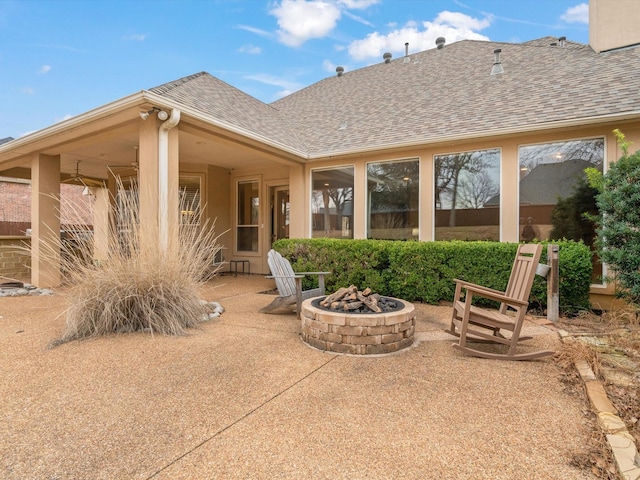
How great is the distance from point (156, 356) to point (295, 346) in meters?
1.24

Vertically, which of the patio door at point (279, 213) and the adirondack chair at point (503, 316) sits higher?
the patio door at point (279, 213)

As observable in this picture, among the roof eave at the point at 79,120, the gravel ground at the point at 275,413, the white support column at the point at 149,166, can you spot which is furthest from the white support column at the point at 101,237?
the roof eave at the point at 79,120

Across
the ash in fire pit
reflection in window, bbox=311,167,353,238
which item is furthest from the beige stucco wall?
the ash in fire pit

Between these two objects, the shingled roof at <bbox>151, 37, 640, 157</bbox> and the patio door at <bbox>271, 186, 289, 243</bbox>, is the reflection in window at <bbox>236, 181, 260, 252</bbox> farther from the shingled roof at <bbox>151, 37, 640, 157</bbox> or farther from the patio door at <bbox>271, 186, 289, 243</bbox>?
the shingled roof at <bbox>151, 37, 640, 157</bbox>

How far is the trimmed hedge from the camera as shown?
176 inches

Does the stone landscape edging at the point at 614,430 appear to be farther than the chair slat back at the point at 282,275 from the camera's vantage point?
No

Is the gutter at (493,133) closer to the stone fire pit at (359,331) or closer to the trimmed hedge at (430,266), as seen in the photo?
the trimmed hedge at (430,266)

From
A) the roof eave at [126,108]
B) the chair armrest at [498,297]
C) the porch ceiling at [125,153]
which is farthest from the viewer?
the porch ceiling at [125,153]

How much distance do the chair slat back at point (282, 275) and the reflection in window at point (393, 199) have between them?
258cm

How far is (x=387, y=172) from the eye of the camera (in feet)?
21.9

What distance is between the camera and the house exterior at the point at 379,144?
16.0ft

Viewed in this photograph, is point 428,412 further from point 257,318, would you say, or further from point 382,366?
point 257,318

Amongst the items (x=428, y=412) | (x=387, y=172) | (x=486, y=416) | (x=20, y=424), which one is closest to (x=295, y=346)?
(x=428, y=412)

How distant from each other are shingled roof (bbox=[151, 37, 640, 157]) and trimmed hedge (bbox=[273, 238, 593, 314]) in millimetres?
1999
